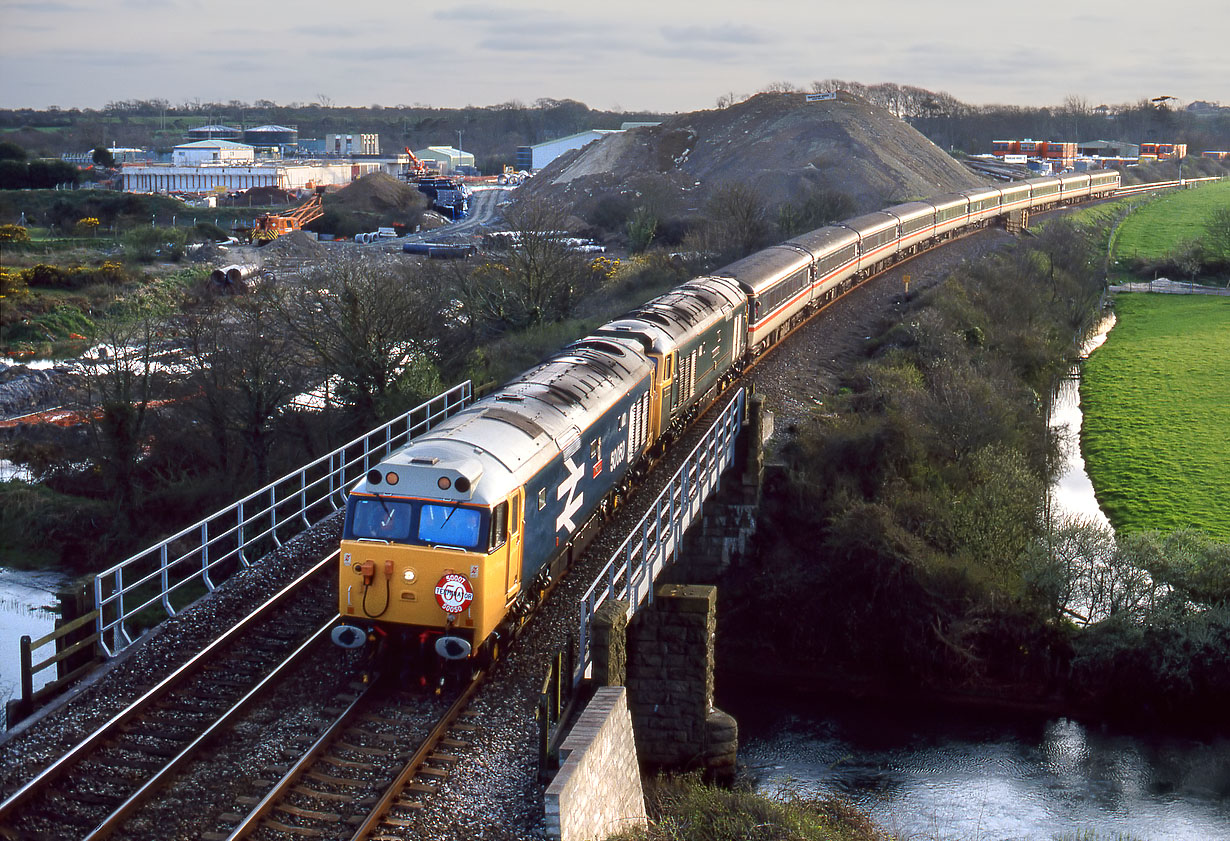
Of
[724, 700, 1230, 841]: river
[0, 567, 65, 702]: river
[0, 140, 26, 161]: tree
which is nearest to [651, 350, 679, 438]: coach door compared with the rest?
[724, 700, 1230, 841]: river

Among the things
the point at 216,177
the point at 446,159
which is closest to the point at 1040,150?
the point at 446,159

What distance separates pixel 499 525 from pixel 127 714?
507 cm

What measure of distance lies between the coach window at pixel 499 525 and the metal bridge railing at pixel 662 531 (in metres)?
1.37

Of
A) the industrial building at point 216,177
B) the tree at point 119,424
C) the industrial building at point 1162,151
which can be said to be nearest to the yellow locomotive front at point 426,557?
the tree at point 119,424

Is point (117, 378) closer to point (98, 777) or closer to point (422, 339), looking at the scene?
point (422, 339)

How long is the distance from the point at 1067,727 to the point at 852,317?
25.8 m

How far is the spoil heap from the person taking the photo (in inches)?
3671

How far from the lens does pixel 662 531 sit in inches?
810

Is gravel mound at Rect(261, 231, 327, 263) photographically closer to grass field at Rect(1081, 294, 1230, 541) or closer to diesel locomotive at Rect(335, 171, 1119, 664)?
grass field at Rect(1081, 294, 1230, 541)

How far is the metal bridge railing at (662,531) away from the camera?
16.9 m

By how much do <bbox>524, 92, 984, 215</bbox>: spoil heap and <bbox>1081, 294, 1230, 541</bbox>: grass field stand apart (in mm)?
28963

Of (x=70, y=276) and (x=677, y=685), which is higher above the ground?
(x=70, y=276)

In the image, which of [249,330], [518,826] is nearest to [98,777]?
[518,826]

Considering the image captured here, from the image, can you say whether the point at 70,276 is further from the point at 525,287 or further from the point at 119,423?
the point at 119,423
